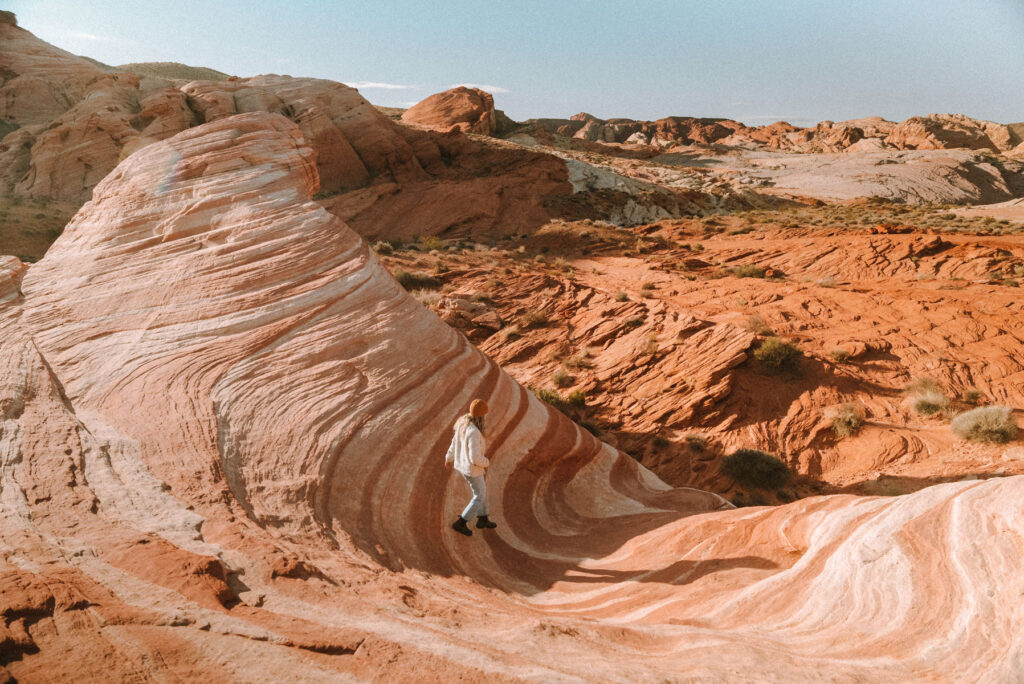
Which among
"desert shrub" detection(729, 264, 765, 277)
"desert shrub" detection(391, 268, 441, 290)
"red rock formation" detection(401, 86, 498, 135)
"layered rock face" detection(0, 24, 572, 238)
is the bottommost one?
"desert shrub" detection(391, 268, 441, 290)

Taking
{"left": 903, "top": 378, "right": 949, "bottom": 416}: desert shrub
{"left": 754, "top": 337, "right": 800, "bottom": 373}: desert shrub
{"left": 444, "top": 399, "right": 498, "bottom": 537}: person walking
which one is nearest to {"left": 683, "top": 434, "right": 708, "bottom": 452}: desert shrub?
{"left": 754, "top": 337, "right": 800, "bottom": 373}: desert shrub

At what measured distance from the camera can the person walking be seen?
564cm

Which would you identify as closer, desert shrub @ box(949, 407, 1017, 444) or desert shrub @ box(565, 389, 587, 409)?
desert shrub @ box(949, 407, 1017, 444)

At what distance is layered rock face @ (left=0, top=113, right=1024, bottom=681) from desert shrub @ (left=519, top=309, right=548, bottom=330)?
25.5ft

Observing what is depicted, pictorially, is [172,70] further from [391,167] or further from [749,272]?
[749,272]

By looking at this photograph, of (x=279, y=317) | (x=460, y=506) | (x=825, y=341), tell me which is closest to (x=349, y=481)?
(x=460, y=506)

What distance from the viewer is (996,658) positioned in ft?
10.1

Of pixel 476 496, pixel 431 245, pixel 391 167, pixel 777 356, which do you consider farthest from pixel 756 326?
pixel 391 167

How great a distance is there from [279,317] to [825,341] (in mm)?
11593

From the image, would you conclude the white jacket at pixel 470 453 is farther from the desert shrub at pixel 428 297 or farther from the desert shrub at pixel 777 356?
the desert shrub at pixel 428 297

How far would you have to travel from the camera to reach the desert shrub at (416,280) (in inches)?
737

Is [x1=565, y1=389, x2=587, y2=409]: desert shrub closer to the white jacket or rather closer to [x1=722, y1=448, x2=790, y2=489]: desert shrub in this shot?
[x1=722, y1=448, x2=790, y2=489]: desert shrub

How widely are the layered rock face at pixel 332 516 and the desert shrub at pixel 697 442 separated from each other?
8.40 feet

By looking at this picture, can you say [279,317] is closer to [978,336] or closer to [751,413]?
[751,413]
